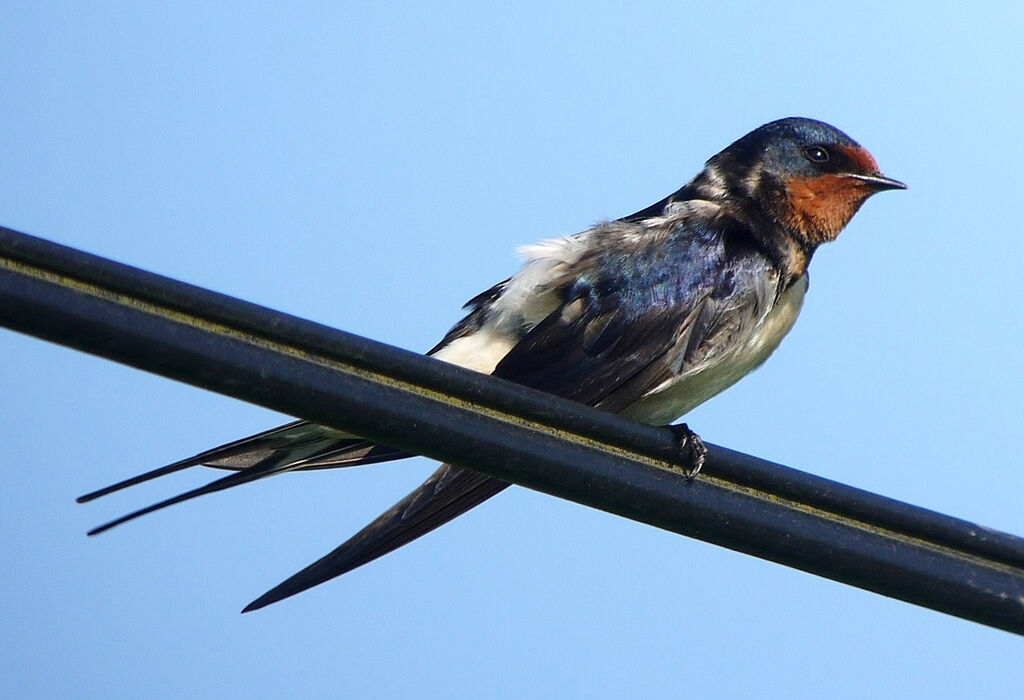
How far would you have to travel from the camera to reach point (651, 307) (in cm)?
290

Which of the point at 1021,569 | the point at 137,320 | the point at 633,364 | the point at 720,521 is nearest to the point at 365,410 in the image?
the point at 137,320

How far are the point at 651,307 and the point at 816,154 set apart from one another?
0.77 meters

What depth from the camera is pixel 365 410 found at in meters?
1.42

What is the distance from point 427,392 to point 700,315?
1.51 meters

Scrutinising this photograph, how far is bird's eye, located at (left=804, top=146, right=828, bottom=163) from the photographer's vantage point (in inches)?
134

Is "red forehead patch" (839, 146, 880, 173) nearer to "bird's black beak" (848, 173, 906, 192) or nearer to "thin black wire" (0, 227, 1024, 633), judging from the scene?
"bird's black beak" (848, 173, 906, 192)

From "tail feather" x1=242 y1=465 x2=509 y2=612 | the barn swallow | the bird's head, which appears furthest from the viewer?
the bird's head

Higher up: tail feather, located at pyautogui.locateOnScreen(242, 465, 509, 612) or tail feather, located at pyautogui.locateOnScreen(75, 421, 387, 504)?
tail feather, located at pyautogui.locateOnScreen(75, 421, 387, 504)

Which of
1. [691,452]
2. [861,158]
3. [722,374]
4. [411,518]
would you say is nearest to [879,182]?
[861,158]

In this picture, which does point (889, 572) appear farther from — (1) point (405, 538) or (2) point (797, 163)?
(2) point (797, 163)

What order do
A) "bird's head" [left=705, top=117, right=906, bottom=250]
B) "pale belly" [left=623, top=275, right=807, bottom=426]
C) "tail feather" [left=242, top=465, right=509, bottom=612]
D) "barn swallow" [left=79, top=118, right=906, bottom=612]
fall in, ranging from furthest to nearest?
"bird's head" [left=705, top=117, right=906, bottom=250]
"pale belly" [left=623, top=275, right=807, bottom=426]
"barn swallow" [left=79, top=118, right=906, bottom=612]
"tail feather" [left=242, top=465, right=509, bottom=612]

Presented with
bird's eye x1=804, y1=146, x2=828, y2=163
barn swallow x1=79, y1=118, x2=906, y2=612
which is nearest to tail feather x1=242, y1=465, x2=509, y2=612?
barn swallow x1=79, y1=118, x2=906, y2=612

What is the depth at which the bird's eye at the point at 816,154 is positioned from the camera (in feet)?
11.2

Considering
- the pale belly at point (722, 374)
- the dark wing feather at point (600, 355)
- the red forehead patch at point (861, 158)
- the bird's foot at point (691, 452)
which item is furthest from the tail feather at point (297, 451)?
the red forehead patch at point (861, 158)
